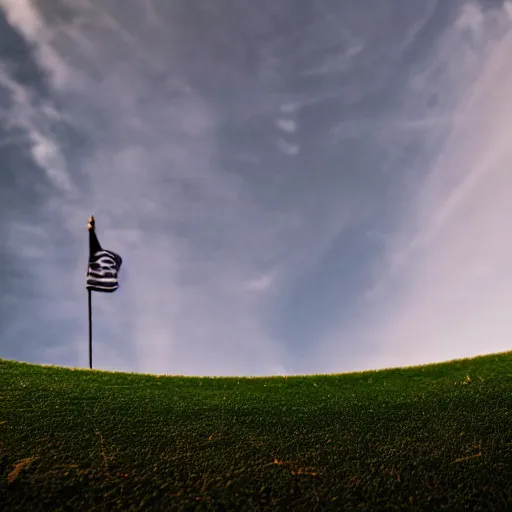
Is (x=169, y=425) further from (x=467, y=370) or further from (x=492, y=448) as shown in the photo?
(x=467, y=370)

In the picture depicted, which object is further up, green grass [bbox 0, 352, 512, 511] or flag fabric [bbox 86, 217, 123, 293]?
flag fabric [bbox 86, 217, 123, 293]

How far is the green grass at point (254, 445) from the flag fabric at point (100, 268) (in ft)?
18.3

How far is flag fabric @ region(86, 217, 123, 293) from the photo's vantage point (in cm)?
2056

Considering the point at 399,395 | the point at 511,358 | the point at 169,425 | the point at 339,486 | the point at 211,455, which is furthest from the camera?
the point at 511,358

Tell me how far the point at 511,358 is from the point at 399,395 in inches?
227

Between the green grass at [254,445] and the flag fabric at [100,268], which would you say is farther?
the flag fabric at [100,268]

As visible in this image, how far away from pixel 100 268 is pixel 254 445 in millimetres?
12948

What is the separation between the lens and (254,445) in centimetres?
1065

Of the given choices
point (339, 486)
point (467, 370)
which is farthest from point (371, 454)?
point (467, 370)

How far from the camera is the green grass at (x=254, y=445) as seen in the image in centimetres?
870

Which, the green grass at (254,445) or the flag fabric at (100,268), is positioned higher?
the flag fabric at (100,268)

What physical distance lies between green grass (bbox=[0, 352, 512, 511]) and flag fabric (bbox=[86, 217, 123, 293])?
5.58 meters

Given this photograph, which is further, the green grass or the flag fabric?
the flag fabric

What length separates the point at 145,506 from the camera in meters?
8.32
